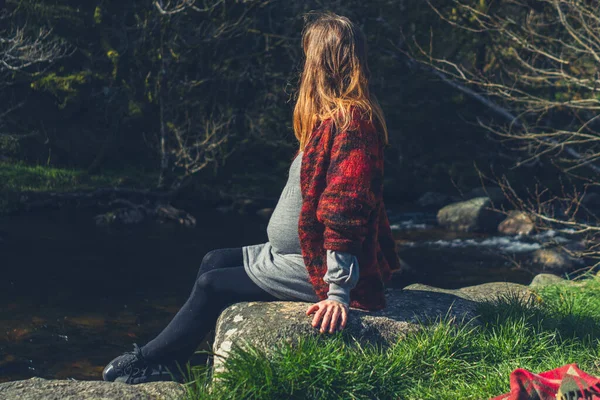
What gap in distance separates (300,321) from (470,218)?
1009 centimetres

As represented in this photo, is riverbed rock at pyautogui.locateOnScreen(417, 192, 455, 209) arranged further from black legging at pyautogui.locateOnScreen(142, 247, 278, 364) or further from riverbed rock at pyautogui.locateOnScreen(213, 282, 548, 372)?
black legging at pyautogui.locateOnScreen(142, 247, 278, 364)

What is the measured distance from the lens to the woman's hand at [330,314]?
11.7 ft

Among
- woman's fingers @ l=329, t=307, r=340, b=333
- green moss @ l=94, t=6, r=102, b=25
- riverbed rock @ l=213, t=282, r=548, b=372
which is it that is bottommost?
riverbed rock @ l=213, t=282, r=548, b=372

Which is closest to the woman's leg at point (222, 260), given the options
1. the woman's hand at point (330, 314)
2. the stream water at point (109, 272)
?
the woman's hand at point (330, 314)

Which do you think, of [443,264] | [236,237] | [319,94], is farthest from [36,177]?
[319,94]

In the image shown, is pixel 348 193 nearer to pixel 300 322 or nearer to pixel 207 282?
pixel 300 322

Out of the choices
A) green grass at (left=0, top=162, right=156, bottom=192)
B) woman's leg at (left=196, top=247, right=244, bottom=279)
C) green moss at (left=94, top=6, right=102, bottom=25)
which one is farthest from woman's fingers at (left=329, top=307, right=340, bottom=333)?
green moss at (left=94, top=6, right=102, bottom=25)

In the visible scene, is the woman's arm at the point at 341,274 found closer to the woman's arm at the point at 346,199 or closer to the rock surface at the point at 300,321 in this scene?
the woman's arm at the point at 346,199

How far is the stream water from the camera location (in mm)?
6492

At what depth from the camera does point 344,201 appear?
3482mm

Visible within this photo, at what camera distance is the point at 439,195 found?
1573 cm

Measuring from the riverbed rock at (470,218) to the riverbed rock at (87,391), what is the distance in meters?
10.2

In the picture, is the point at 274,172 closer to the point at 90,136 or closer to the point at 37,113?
the point at 90,136

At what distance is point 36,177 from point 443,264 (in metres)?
7.74
